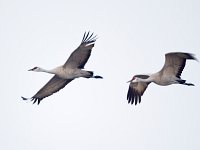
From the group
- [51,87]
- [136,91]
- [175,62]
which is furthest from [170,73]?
[51,87]

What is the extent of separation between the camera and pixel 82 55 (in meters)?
23.8

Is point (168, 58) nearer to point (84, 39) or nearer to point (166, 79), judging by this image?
point (166, 79)

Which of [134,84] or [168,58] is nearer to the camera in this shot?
[168,58]

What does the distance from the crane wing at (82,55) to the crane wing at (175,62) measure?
2466mm

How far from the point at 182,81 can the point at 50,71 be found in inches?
168

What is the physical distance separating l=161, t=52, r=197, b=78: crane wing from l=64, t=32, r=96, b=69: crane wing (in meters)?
2.47

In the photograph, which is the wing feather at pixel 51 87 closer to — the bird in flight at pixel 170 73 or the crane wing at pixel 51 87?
the crane wing at pixel 51 87

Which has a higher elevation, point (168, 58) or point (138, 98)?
point (168, 58)

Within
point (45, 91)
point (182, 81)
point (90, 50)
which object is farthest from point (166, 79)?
point (45, 91)

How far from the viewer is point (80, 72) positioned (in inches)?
945

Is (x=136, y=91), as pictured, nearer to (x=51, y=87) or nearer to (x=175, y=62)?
(x=175, y=62)

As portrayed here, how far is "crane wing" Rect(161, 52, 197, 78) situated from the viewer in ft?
74.9

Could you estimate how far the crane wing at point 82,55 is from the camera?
23672 millimetres

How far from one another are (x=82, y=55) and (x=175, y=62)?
2953mm
